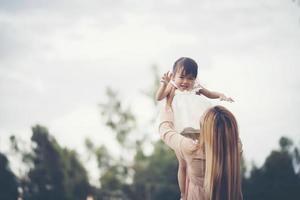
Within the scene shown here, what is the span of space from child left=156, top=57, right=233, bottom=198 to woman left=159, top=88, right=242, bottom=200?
0.33 m

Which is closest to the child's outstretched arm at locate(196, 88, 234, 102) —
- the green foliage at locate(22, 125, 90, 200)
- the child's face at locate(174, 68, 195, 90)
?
the child's face at locate(174, 68, 195, 90)

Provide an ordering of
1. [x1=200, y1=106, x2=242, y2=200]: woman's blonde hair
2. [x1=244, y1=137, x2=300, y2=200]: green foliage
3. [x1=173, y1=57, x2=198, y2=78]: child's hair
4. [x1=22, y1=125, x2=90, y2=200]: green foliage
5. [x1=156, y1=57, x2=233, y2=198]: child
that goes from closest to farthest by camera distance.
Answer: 1. [x1=200, y1=106, x2=242, y2=200]: woman's blonde hair
2. [x1=156, y1=57, x2=233, y2=198]: child
3. [x1=173, y1=57, x2=198, y2=78]: child's hair
4. [x1=244, y1=137, x2=300, y2=200]: green foliage
5. [x1=22, y1=125, x2=90, y2=200]: green foliage

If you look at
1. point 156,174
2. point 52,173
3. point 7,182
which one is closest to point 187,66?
point 156,174

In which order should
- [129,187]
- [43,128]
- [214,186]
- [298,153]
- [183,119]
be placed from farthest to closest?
[43,128], [129,187], [298,153], [183,119], [214,186]

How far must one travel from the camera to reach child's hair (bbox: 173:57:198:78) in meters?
3.52

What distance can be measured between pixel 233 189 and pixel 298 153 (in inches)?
1180

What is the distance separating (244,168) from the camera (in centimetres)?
3234

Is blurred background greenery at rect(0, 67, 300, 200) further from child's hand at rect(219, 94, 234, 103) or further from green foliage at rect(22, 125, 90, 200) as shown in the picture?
child's hand at rect(219, 94, 234, 103)

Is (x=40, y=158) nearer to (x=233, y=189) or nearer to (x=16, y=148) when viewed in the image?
(x=16, y=148)

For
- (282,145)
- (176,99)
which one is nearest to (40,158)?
(282,145)

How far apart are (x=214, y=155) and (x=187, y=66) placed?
968 mm

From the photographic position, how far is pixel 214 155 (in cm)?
279

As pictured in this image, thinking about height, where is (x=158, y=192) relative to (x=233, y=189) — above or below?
above

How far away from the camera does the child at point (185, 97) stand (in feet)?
10.8
